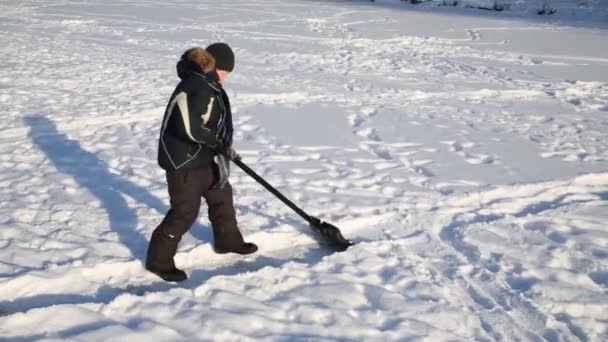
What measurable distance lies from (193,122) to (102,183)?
7.89 feet

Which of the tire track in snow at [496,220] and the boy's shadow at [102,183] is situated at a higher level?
the boy's shadow at [102,183]

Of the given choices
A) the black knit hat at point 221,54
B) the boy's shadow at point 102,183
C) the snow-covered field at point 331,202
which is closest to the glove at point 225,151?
the black knit hat at point 221,54

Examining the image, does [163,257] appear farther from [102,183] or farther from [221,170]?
[102,183]

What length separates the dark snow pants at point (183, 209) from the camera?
10.4 feet

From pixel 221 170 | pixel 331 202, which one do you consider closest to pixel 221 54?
pixel 221 170

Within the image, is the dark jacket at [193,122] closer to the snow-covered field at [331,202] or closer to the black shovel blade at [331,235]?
the snow-covered field at [331,202]

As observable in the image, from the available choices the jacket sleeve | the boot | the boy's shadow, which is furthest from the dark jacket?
the boy's shadow

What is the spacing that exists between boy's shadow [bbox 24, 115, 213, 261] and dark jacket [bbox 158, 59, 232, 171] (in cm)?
101

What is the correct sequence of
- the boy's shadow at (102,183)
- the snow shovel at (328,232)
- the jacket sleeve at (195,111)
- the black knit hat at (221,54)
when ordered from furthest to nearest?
the boy's shadow at (102,183), the snow shovel at (328,232), the black knit hat at (221,54), the jacket sleeve at (195,111)

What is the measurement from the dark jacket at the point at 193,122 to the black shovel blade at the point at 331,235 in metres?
1.12

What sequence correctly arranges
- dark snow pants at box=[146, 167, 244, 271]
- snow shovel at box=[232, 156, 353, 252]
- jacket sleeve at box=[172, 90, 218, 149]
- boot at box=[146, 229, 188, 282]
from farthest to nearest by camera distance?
1. snow shovel at box=[232, 156, 353, 252]
2. boot at box=[146, 229, 188, 282]
3. dark snow pants at box=[146, 167, 244, 271]
4. jacket sleeve at box=[172, 90, 218, 149]

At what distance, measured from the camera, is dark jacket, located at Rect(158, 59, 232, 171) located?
2.95 m

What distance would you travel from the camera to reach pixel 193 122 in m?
2.96

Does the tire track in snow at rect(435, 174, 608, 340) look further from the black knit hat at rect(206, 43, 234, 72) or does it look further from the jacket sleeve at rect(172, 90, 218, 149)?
the black knit hat at rect(206, 43, 234, 72)
